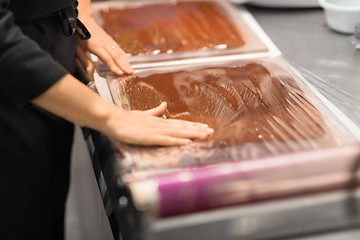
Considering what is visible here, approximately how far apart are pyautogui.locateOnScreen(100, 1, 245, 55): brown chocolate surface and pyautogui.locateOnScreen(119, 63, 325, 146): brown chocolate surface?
0.21m

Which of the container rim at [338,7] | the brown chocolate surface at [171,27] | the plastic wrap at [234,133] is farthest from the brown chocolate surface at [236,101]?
the container rim at [338,7]

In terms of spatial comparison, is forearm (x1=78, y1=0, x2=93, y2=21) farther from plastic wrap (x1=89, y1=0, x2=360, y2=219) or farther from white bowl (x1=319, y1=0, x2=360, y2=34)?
white bowl (x1=319, y1=0, x2=360, y2=34)

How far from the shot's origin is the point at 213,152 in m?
0.92

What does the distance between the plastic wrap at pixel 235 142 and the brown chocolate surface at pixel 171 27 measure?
0.16 metres

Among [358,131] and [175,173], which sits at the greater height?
[175,173]

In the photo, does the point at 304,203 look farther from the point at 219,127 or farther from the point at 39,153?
the point at 39,153

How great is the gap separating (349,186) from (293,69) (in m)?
0.53

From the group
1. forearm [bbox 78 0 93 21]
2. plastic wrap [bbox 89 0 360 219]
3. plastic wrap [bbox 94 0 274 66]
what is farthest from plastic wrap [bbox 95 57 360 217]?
forearm [bbox 78 0 93 21]

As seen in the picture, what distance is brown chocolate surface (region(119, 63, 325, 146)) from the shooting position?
984mm

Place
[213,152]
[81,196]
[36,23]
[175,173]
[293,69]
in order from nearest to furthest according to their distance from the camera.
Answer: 1. [175,173]
2. [213,152]
3. [36,23]
4. [293,69]
5. [81,196]

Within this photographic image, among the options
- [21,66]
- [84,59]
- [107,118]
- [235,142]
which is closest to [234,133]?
[235,142]

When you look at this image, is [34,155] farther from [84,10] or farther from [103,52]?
[84,10]

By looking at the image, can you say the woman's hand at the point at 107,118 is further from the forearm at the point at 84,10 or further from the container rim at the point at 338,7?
the container rim at the point at 338,7

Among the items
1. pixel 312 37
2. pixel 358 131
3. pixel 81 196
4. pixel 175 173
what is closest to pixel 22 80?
pixel 175 173
